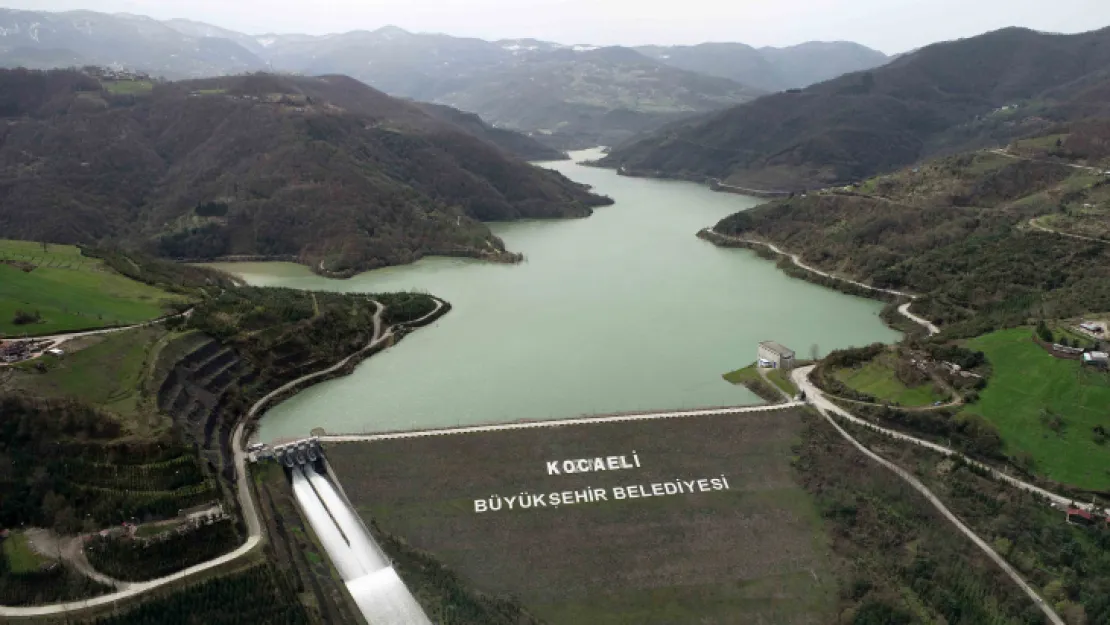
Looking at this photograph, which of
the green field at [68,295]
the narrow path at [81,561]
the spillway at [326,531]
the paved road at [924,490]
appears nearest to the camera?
the narrow path at [81,561]

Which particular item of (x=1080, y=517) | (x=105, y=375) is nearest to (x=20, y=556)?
(x=105, y=375)

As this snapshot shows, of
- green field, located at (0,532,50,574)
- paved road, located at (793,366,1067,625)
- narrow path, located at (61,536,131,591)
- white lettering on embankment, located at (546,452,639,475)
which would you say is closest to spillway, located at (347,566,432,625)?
narrow path, located at (61,536,131,591)

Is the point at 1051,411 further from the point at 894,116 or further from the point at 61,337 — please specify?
the point at 894,116

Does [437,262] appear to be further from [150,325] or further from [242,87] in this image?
[242,87]

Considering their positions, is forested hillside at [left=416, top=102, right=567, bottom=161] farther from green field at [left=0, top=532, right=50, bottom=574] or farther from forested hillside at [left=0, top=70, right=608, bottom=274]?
green field at [left=0, top=532, right=50, bottom=574]

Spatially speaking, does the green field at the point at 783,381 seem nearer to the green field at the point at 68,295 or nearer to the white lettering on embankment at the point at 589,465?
the white lettering on embankment at the point at 589,465

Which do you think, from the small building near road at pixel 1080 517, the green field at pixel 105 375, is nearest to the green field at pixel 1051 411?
the small building near road at pixel 1080 517
